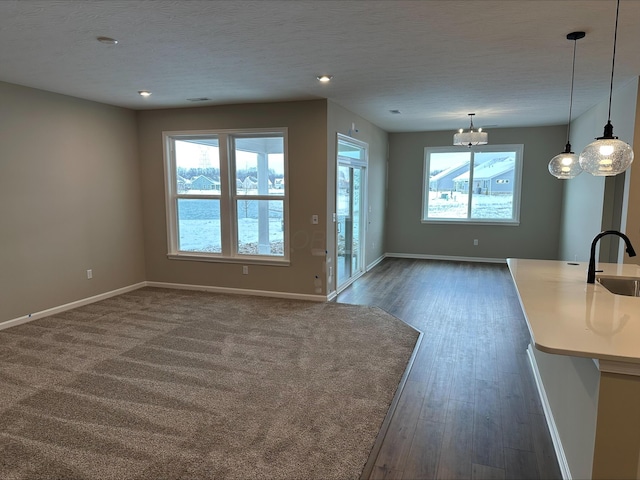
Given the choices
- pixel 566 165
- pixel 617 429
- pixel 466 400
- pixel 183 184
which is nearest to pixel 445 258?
pixel 566 165

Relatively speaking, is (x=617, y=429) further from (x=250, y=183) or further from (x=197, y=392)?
(x=250, y=183)

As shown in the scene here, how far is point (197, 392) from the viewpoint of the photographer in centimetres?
290

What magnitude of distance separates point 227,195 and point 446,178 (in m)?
4.70

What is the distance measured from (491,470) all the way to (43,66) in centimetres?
459

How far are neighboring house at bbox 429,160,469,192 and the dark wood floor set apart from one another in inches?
130

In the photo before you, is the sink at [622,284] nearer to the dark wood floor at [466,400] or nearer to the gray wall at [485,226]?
the dark wood floor at [466,400]

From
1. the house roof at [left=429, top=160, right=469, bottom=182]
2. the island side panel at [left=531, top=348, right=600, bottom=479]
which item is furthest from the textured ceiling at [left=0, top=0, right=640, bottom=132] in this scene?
the house roof at [left=429, top=160, right=469, bottom=182]

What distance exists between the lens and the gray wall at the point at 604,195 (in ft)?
13.2

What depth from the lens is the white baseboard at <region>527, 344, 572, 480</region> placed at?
2.04 m

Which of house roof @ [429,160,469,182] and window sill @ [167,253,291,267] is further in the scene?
house roof @ [429,160,469,182]

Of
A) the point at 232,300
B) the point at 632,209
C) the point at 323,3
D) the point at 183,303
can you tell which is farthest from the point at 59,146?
the point at 632,209

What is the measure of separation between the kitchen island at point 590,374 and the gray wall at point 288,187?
3.07m

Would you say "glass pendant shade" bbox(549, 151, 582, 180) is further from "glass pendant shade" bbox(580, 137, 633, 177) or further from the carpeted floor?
the carpeted floor

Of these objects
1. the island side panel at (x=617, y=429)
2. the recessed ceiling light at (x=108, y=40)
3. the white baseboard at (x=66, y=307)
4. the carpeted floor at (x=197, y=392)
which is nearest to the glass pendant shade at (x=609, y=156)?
the island side panel at (x=617, y=429)
